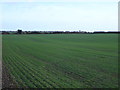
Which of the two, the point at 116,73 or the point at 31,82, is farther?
the point at 116,73

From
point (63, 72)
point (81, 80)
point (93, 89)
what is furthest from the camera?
point (63, 72)

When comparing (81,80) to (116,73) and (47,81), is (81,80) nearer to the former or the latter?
(47,81)

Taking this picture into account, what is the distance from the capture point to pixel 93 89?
977cm

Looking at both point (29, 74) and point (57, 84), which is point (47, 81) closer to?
point (57, 84)

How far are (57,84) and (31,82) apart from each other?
160 cm

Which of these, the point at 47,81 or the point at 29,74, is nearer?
the point at 47,81

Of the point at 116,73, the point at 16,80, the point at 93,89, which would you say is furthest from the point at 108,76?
the point at 16,80

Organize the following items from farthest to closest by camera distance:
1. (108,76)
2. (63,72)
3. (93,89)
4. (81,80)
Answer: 1. (63,72)
2. (108,76)
3. (81,80)
4. (93,89)

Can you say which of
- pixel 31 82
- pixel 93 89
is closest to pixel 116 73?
pixel 93 89

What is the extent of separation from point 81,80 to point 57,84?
1.73 m

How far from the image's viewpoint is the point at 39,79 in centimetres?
1171

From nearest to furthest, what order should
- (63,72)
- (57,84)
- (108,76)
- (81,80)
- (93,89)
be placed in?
(93,89), (57,84), (81,80), (108,76), (63,72)

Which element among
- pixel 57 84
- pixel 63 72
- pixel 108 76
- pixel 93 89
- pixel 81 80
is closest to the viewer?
pixel 93 89

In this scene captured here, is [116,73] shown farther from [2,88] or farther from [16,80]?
[2,88]
